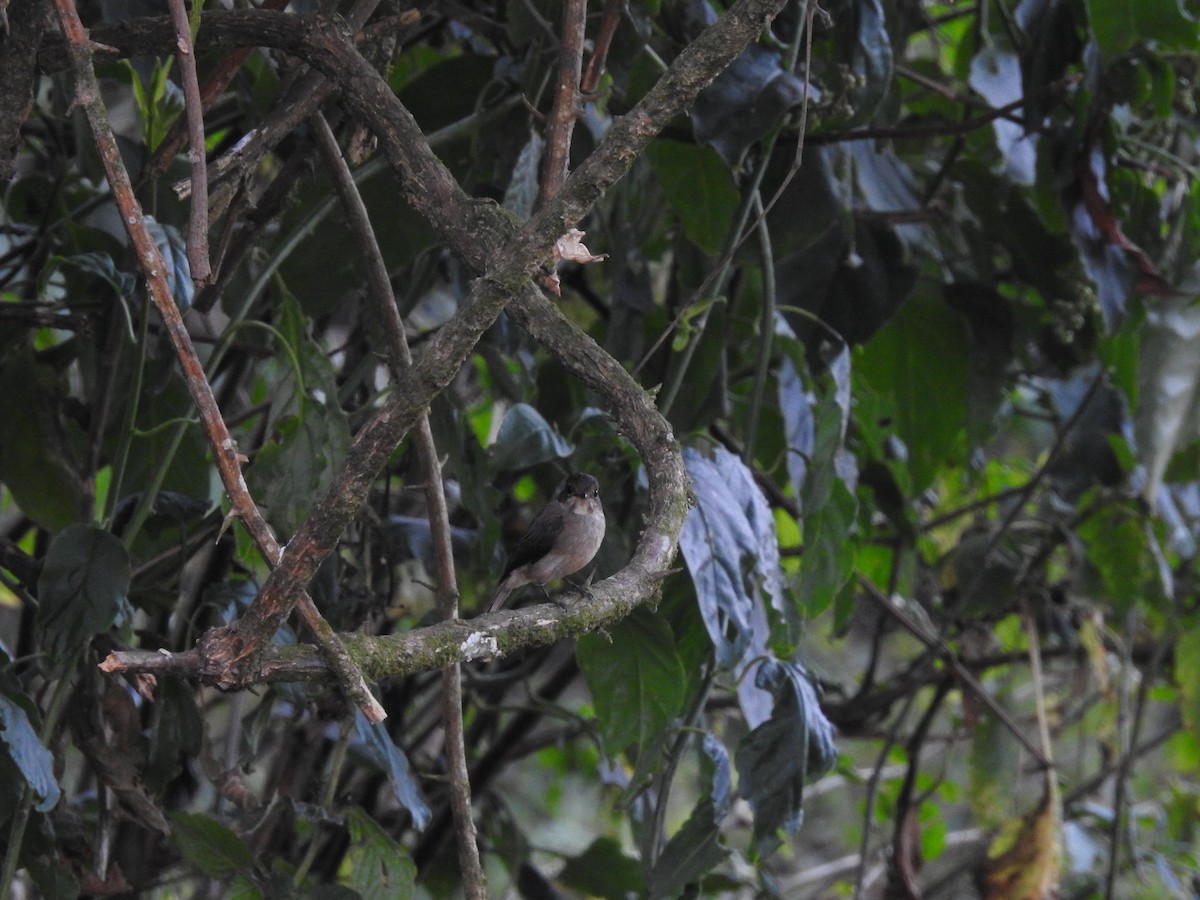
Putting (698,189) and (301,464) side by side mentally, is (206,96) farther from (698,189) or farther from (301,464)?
(698,189)

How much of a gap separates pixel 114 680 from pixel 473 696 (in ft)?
4.31

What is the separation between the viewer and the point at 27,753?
1838 mm

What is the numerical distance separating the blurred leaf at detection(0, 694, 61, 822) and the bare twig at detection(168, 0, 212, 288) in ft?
2.62

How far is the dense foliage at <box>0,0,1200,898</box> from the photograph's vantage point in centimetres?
179

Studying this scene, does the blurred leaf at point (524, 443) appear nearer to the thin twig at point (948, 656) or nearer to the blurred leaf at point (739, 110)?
the blurred leaf at point (739, 110)

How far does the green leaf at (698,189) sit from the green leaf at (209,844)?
1.53 metres

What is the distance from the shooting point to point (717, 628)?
7.18 feet

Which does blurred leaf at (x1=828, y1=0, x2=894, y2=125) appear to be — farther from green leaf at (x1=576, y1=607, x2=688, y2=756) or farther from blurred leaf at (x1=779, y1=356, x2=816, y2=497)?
green leaf at (x1=576, y1=607, x2=688, y2=756)

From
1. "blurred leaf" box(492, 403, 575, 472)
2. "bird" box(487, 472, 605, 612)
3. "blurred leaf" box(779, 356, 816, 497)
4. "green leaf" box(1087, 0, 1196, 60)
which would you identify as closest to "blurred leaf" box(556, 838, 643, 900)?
"bird" box(487, 472, 605, 612)

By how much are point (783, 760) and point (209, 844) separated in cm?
100

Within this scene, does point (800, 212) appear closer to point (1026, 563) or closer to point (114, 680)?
point (114, 680)

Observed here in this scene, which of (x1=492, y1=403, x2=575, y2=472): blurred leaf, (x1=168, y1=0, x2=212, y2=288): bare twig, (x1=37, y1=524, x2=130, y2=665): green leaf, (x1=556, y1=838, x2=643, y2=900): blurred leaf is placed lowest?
(x1=556, y1=838, x2=643, y2=900): blurred leaf

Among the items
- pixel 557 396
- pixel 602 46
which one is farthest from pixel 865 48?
pixel 557 396

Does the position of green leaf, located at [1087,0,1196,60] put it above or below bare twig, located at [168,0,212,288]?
above
